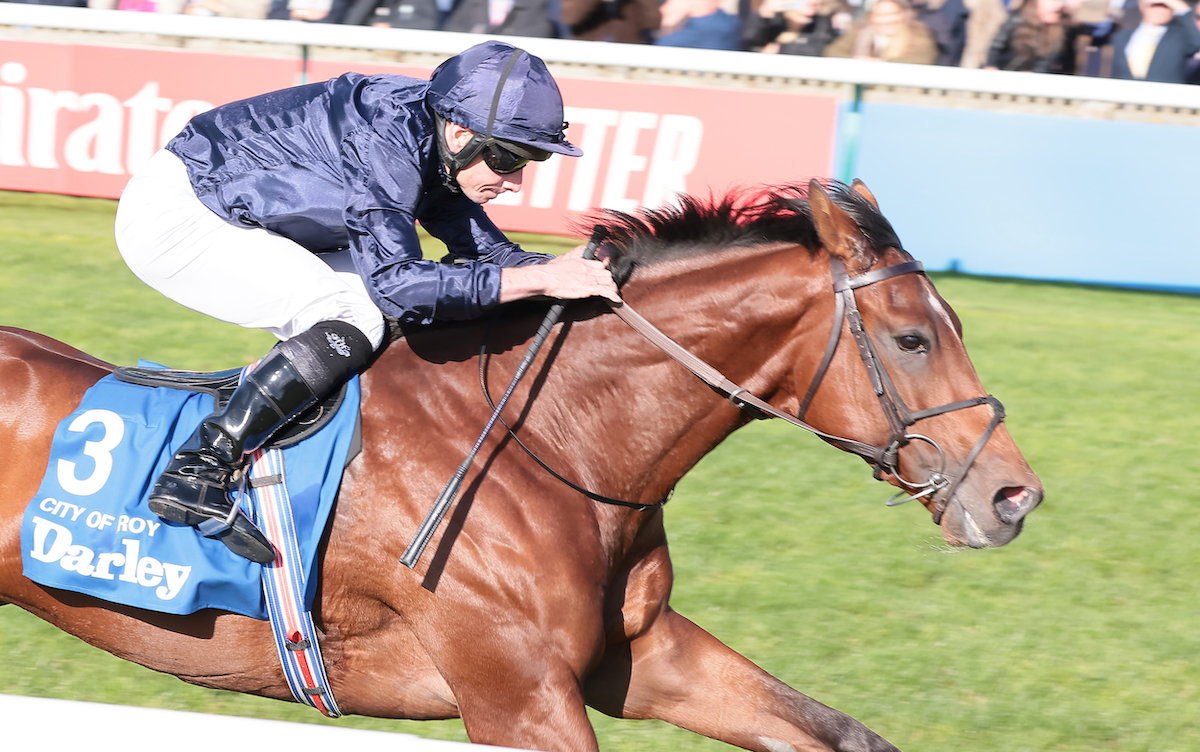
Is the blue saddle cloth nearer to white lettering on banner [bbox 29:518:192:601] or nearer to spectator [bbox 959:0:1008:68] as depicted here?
white lettering on banner [bbox 29:518:192:601]

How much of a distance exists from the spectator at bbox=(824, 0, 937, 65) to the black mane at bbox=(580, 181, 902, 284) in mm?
6395

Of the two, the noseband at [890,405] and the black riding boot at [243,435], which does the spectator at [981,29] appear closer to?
the noseband at [890,405]

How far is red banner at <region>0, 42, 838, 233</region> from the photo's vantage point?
8398 millimetres

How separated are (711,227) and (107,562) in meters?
1.61

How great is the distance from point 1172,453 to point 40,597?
520 cm

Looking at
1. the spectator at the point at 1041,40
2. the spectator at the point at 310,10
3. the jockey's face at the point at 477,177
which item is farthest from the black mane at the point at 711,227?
the spectator at the point at 310,10

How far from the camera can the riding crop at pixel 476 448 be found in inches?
110

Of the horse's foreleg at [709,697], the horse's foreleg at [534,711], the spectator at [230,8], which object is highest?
the spectator at [230,8]

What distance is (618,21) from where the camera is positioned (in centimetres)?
928

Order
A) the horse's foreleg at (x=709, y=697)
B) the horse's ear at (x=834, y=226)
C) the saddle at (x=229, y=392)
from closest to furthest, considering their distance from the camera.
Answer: the horse's ear at (x=834, y=226) < the saddle at (x=229, y=392) < the horse's foreleg at (x=709, y=697)

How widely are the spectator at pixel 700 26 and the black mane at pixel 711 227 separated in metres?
6.28

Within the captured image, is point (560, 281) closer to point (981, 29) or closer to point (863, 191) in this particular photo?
point (863, 191)

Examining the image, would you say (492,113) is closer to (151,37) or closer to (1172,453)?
(1172,453)

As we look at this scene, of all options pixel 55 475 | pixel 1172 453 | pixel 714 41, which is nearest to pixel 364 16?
pixel 714 41
